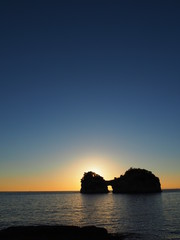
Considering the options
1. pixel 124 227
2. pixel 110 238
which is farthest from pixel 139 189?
pixel 110 238

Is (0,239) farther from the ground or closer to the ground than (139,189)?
closer to the ground

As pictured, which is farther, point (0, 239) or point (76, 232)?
point (76, 232)

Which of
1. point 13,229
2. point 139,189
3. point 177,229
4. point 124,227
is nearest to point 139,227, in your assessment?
point 124,227

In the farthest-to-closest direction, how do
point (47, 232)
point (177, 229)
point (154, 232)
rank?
point (177, 229) < point (154, 232) < point (47, 232)

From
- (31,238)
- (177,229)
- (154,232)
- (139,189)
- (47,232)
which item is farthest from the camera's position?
(139,189)

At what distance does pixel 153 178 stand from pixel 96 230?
17141 centimetres

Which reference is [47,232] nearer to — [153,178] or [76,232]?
[76,232]

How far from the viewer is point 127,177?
199625mm

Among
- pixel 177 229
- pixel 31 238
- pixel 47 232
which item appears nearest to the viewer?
pixel 31 238

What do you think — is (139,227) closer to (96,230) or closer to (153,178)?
(96,230)

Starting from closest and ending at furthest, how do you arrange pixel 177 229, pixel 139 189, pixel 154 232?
pixel 154 232, pixel 177 229, pixel 139 189

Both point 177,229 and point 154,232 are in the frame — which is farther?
point 177,229

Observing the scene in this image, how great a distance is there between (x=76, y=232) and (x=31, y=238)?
6.08 m

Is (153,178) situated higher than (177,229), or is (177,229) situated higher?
(153,178)
